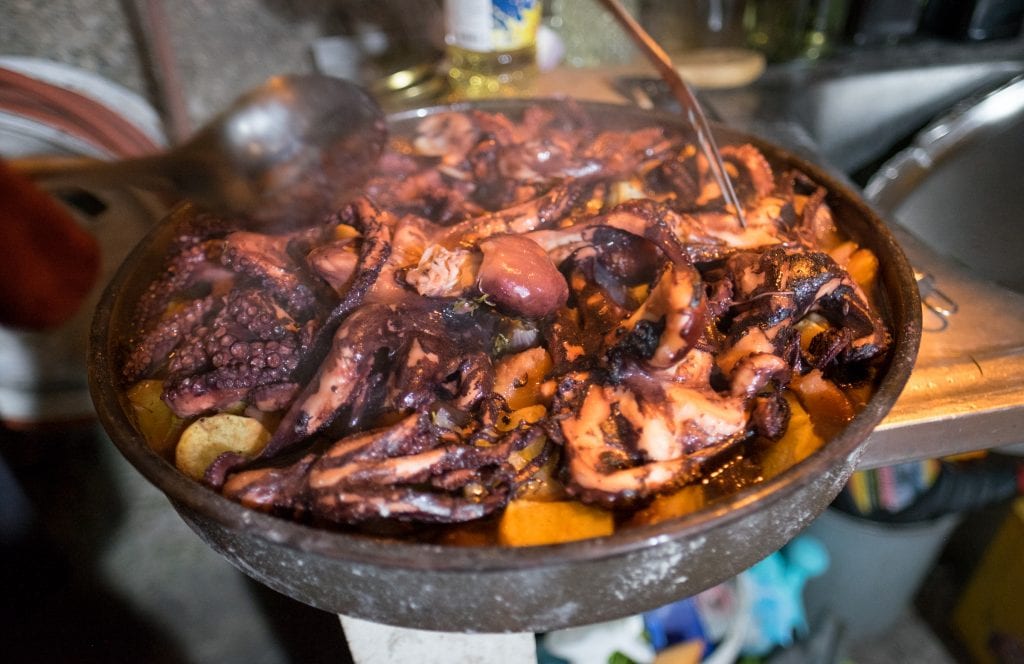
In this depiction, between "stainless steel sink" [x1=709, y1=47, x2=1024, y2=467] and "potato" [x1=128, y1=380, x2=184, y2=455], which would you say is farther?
"stainless steel sink" [x1=709, y1=47, x2=1024, y2=467]

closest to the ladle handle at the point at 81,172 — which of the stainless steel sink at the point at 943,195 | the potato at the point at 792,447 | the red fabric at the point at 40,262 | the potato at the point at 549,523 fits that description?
the red fabric at the point at 40,262

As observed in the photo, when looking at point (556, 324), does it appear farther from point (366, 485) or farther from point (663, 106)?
point (663, 106)

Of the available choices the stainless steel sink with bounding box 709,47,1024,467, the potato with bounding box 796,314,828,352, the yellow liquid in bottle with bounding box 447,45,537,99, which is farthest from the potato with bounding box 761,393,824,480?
the yellow liquid in bottle with bounding box 447,45,537,99

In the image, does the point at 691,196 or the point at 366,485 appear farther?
the point at 691,196

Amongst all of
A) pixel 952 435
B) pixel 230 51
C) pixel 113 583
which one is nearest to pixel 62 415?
pixel 113 583

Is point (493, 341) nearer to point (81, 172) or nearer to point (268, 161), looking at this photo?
point (268, 161)

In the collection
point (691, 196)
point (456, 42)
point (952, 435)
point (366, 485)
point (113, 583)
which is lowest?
point (113, 583)

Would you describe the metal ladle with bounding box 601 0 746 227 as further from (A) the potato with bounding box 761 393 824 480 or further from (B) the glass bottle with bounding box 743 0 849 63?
(B) the glass bottle with bounding box 743 0 849 63
